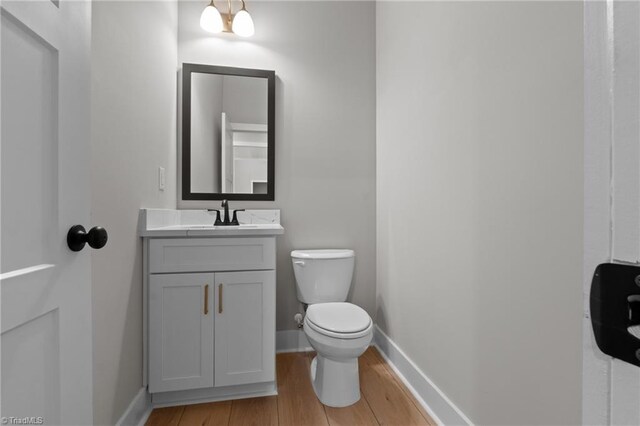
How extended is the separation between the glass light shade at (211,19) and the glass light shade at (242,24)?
0.32 ft

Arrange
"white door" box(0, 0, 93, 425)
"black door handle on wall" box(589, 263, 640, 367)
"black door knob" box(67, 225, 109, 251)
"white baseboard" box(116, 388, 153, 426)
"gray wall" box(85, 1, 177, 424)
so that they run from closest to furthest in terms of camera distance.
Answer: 1. "black door handle on wall" box(589, 263, 640, 367)
2. "white door" box(0, 0, 93, 425)
3. "black door knob" box(67, 225, 109, 251)
4. "gray wall" box(85, 1, 177, 424)
5. "white baseboard" box(116, 388, 153, 426)

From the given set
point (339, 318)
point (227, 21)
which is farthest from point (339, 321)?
point (227, 21)

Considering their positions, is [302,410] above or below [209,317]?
below

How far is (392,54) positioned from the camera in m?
1.96

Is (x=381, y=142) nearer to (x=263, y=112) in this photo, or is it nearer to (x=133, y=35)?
(x=263, y=112)

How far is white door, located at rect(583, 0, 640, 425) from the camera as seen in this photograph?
258mm

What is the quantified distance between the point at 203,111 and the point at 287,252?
3.60ft

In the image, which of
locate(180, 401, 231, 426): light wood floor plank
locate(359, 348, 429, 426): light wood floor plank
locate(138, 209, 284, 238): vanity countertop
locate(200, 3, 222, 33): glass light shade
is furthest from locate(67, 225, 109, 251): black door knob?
locate(200, 3, 222, 33): glass light shade

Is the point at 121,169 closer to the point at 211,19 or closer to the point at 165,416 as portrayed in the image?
the point at 165,416

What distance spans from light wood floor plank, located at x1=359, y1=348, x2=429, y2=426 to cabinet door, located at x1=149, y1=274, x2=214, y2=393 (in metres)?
0.83

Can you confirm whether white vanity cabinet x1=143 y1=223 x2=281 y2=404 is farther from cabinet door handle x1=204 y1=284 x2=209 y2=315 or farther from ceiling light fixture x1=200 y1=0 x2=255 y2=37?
ceiling light fixture x1=200 y1=0 x2=255 y2=37

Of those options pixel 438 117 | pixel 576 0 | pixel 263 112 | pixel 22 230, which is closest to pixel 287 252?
pixel 263 112

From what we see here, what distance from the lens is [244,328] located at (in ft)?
5.16

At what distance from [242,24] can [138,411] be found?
2.21 m
